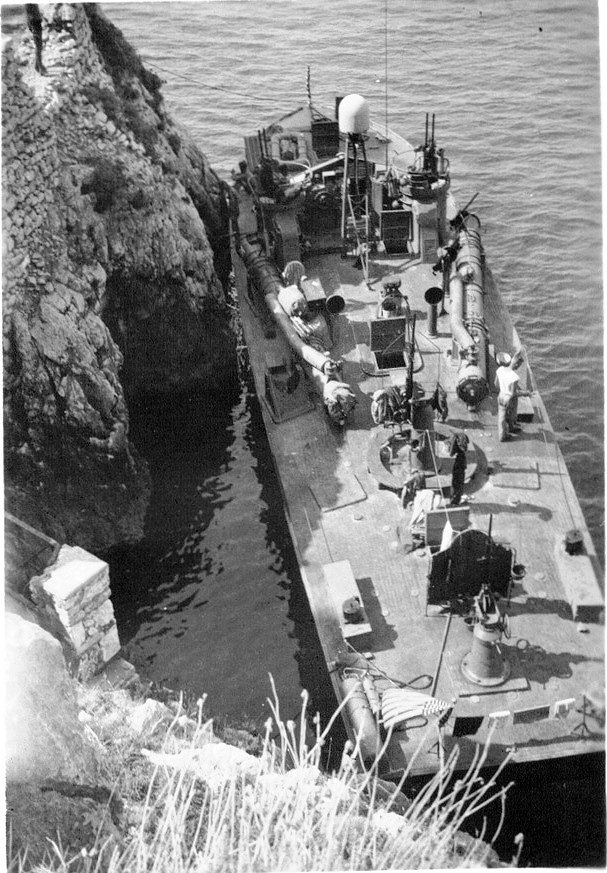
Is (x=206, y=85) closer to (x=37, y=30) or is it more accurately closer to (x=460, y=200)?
(x=460, y=200)

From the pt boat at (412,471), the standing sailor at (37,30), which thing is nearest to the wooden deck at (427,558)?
the pt boat at (412,471)

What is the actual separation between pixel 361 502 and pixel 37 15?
51.3 ft

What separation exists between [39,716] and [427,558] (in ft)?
32.7

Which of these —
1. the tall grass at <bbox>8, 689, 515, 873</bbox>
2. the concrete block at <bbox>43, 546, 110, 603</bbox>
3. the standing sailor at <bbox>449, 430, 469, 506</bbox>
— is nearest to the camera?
the tall grass at <bbox>8, 689, 515, 873</bbox>

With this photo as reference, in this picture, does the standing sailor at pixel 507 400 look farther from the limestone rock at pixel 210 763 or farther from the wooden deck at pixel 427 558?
the limestone rock at pixel 210 763

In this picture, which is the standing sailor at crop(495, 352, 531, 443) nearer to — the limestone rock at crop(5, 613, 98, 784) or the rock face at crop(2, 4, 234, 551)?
the rock face at crop(2, 4, 234, 551)

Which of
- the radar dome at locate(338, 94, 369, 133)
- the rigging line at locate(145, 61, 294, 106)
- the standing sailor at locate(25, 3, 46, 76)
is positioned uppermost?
the standing sailor at locate(25, 3, 46, 76)

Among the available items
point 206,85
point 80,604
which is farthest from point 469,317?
point 206,85

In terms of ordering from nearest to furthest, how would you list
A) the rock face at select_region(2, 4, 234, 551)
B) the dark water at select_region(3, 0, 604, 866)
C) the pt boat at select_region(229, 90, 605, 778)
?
the pt boat at select_region(229, 90, 605, 778) → the dark water at select_region(3, 0, 604, 866) → the rock face at select_region(2, 4, 234, 551)

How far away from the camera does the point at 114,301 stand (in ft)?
87.0

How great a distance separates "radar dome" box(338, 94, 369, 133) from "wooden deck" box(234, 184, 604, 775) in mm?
5655

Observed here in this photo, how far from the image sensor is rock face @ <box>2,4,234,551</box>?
2209 cm

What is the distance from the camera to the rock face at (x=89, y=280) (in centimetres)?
2209

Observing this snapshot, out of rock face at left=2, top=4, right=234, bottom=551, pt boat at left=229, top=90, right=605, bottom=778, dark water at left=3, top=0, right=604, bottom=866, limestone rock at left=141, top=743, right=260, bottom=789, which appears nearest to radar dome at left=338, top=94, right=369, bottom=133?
pt boat at left=229, top=90, right=605, bottom=778
